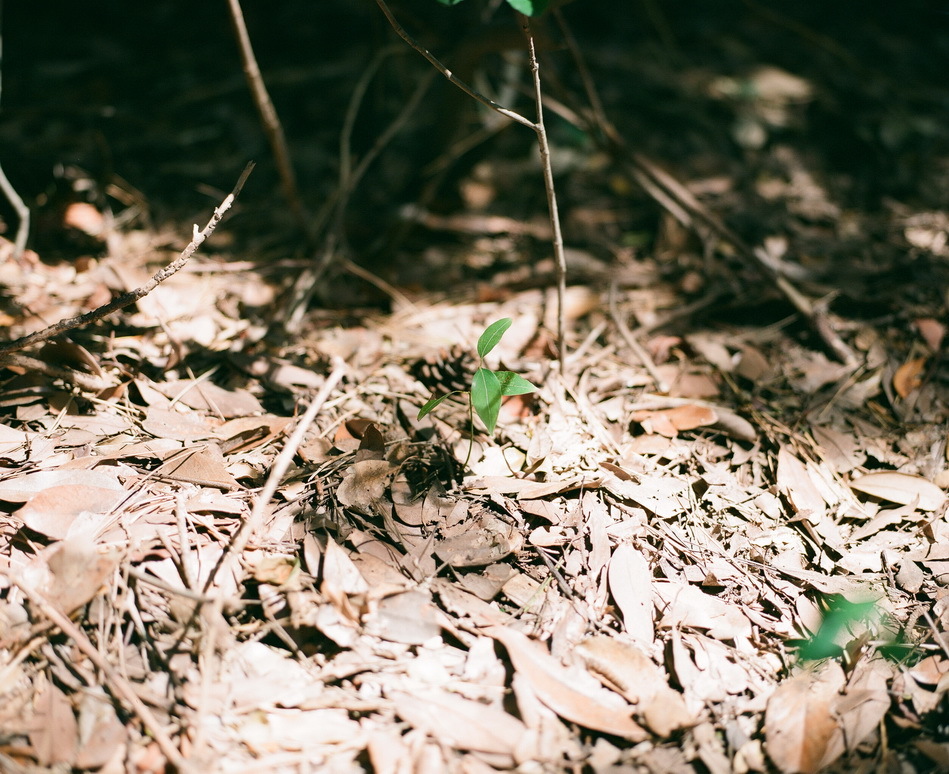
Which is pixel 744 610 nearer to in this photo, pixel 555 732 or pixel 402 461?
pixel 555 732

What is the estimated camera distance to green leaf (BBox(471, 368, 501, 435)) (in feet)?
4.45

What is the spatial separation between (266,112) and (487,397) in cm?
109

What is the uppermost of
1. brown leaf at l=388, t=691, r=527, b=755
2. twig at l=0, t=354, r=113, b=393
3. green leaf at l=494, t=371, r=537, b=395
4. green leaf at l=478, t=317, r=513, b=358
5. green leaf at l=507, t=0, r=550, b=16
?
green leaf at l=507, t=0, r=550, b=16

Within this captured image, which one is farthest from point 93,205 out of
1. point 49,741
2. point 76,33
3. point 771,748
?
point 771,748

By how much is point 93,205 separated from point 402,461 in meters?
1.47

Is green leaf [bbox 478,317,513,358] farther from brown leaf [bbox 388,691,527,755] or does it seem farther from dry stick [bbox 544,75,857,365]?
dry stick [bbox 544,75,857,365]

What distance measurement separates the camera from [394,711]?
3.76 feet

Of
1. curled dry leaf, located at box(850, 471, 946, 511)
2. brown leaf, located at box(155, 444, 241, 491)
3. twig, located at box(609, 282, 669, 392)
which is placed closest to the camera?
brown leaf, located at box(155, 444, 241, 491)

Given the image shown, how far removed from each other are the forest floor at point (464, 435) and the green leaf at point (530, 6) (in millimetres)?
782

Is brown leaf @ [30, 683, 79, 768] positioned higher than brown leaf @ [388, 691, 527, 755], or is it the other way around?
brown leaf @ [388, 691, 527, 755]

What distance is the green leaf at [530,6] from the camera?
1.22 metres

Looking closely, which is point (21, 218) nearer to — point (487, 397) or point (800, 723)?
point (487, 397)

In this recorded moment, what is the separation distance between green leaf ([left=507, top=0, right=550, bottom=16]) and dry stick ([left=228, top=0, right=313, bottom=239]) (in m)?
0.83

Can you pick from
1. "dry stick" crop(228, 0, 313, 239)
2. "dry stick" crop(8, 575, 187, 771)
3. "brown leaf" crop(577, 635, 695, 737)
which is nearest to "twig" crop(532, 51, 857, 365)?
"dry stick" crop(228, 0, 313, 239)
